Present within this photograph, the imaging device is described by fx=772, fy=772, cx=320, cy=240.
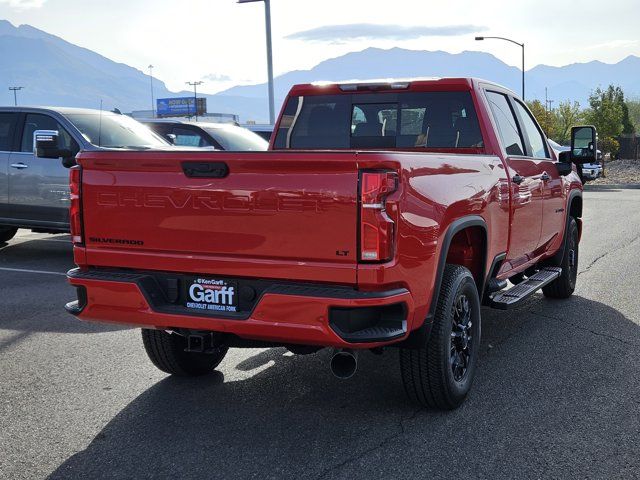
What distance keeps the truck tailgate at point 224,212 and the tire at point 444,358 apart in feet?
2.68

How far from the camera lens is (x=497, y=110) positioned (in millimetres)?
5859

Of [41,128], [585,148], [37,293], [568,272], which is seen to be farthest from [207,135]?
[585,148]

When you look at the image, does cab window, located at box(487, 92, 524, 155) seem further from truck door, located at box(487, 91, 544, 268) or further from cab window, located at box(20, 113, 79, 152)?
cab window, located at box(20, 113, 79, 152)

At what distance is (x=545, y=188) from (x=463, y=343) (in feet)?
7.51

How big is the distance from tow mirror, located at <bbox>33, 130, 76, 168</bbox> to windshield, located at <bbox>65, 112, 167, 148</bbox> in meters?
0.41

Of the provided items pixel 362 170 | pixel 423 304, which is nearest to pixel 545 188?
pixel 423 304

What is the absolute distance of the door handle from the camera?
215 inches

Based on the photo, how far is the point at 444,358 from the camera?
13.8 ft

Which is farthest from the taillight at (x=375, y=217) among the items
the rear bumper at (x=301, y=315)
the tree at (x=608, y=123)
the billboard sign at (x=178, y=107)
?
the billboard sign at (x=178, y=107)

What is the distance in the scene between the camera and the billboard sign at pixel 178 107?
5250 inches

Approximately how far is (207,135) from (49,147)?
14.1 feet

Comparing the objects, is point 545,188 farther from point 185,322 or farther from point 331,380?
point 185,322

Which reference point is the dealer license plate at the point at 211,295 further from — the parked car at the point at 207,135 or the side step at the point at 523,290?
the parked car at the point at 207,135

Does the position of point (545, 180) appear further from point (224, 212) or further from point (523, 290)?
point (224, 212)
